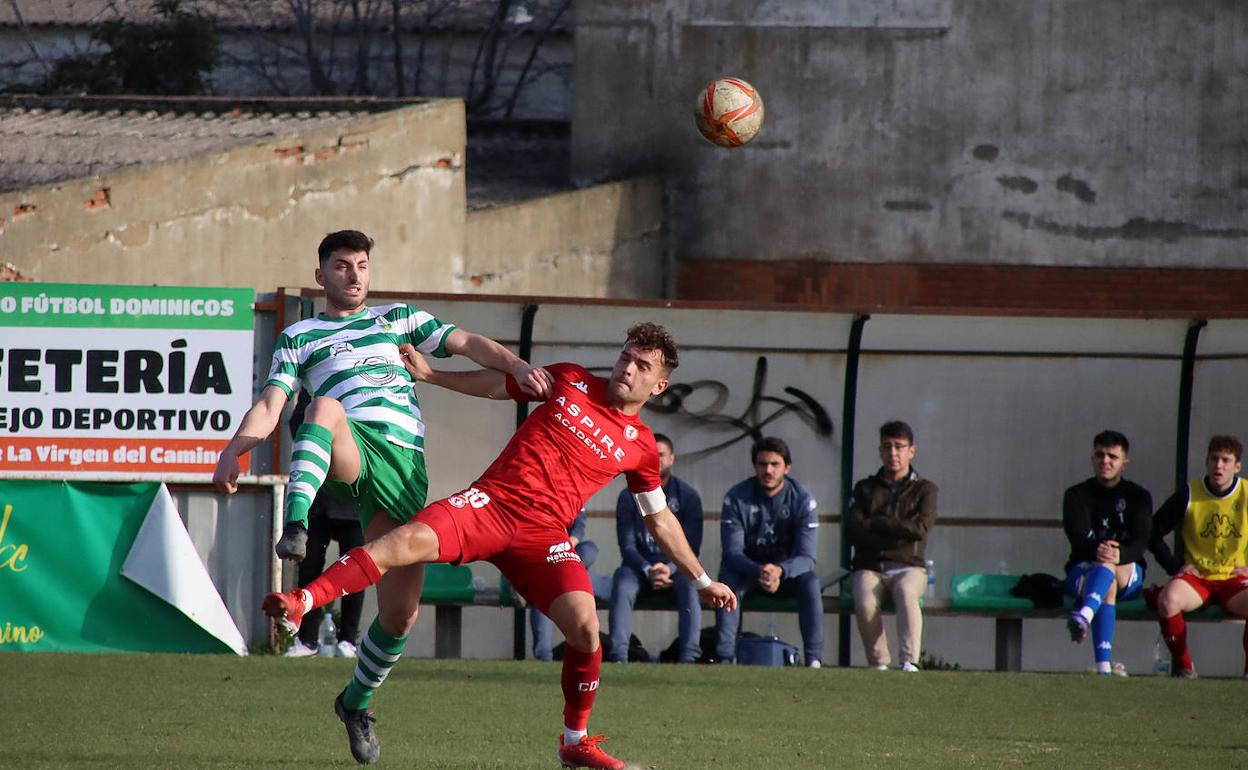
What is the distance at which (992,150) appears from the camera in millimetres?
18406

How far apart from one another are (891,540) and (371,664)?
541 centimetres

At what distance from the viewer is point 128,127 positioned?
1705cm

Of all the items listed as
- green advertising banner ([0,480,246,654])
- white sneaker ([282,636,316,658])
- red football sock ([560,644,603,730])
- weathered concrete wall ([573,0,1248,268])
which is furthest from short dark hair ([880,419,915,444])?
weathered concrete wall ([573,0,1248,268])

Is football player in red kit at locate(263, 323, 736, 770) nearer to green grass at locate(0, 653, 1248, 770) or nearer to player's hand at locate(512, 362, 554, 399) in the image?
player's hand at locate(512, 362, 554, 399)

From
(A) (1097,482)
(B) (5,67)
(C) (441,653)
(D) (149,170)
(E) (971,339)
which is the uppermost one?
(B) (5,67)

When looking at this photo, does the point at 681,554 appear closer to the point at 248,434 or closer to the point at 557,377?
the point at 557,377

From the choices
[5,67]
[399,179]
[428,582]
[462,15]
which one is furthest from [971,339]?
[5,67]

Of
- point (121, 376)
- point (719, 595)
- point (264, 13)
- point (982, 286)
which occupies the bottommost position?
point (719, 595)

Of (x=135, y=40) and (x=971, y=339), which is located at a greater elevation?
(x=135, y=40)

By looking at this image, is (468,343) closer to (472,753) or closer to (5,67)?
(472,753)

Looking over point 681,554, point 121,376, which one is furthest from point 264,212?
point 681,554

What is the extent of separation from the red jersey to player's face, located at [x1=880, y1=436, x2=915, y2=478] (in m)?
4.94

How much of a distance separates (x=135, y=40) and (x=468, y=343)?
15182 millimetres

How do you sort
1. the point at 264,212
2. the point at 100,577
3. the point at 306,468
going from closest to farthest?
the point at 306,468 < the point at 100,577 < the point at 264,212
